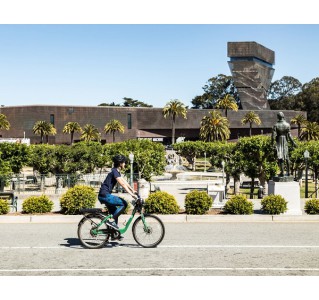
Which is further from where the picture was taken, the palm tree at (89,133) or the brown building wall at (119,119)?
the brown building wall at (119,119)

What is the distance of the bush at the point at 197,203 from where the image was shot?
15.2 m

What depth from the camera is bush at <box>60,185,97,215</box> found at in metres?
15.4

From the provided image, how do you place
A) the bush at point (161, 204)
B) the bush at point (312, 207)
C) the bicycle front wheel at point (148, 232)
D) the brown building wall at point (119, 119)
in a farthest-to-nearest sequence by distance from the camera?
the brown building wall at point (119, 119)
the bush at point (312, 207)
the bush at point (161, 204)
the bicycle front wheel at point (148, 232)

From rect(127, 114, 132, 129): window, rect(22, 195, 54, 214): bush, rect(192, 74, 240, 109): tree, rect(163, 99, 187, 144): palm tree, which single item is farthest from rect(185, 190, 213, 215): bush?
rect(192, 74, 240, 109): tree

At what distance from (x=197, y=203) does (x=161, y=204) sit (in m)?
1.13

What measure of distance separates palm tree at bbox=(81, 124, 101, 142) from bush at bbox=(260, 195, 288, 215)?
8349 cm

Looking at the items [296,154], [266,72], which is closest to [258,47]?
[266,72]

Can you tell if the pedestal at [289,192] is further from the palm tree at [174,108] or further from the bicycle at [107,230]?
the palm tree at [174,108]

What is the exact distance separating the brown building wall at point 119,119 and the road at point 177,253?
9000 centimetres

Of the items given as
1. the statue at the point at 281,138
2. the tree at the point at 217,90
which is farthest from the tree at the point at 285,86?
the statue at the point at 281,138

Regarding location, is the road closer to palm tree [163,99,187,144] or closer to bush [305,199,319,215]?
bush [305,199,319,215]

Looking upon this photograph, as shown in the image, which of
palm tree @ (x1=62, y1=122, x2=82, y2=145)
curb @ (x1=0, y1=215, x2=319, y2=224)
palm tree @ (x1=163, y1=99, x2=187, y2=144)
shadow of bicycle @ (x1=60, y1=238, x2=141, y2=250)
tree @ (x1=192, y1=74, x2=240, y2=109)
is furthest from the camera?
tree @ (x1=192, y1=74, x2=240, y2=109)

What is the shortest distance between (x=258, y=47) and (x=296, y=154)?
102m

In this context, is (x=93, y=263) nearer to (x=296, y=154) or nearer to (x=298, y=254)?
(x=298, y=254)
